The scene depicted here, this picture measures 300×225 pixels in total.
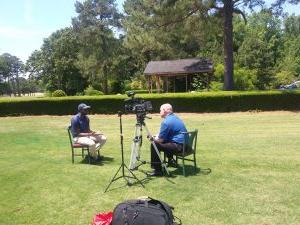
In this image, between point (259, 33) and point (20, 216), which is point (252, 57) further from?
point (20, 216)

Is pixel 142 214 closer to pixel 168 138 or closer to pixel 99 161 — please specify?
pixel 168 138

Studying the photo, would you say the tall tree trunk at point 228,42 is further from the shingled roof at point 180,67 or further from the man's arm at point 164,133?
the man's arm at point 164,133

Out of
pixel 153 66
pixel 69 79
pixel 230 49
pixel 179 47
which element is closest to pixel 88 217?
pixel 230 49

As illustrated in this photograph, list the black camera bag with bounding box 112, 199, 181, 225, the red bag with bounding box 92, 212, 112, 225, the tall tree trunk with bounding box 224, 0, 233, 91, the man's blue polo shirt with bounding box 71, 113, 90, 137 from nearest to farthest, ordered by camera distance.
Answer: the black camera bag with bounding box 112, 199, 181, 225 → the red bag with bounding box 92, 212, 112, 225 → the man's blue polo shirt with bounding box 71, 113, 90, 137 → the tall tree trunk with bounding box 224, 0, 233, 91

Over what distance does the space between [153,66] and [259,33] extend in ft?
92.2

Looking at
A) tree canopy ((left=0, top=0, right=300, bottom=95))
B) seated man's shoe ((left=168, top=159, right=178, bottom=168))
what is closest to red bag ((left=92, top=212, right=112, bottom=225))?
seated man's shoe ((left=168, top=159, right=178, bottom=168))

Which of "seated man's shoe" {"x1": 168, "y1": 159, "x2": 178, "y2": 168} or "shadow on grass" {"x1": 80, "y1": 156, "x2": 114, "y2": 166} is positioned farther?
"shadow on grass" {"x1": 80, "y1": 156, "x2": 114, "y2": 166}

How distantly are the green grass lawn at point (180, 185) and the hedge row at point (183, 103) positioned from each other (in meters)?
10.1

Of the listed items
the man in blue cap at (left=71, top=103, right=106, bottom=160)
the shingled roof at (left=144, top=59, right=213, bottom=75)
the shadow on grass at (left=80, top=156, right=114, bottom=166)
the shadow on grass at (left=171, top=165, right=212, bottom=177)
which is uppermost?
the shingled roof at (left=144, top=59, right=213, bottom=75)

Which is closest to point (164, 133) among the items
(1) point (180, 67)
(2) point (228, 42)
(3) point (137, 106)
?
(3) point (137, 106)

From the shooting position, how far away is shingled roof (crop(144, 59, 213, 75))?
38062 mm

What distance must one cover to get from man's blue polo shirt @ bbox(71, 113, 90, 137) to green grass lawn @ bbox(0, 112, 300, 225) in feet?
2.65

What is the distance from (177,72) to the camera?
40.3 metres

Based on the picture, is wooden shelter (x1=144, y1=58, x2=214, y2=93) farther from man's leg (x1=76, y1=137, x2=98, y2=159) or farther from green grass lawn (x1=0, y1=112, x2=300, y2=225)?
man's leg (x1=76, y1=137, x2=98, y2=159)
